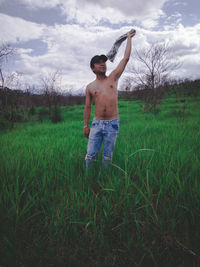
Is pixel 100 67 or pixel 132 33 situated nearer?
pixel 132 33

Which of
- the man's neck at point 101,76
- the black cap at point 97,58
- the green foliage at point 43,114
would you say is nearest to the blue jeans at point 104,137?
the man's neck at point 101,76

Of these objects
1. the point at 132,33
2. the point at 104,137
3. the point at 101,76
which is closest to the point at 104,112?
the point at 104,137

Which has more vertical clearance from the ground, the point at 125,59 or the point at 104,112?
the point at 125,59

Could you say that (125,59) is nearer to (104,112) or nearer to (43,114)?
(104,112)

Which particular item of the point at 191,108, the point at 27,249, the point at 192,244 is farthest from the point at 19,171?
the point at 191,108

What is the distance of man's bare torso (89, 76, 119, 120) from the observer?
6.26 ft

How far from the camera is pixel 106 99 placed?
191 cm

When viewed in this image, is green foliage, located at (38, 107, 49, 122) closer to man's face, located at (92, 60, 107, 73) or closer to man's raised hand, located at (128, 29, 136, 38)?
man's face, located at (92, 60, 107, 73)

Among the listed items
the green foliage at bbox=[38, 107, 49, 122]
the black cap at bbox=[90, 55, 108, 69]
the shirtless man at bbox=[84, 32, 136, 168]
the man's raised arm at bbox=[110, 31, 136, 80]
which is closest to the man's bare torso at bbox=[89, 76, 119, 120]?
the shirtless man at bbox=[84, 32, 136, 168]

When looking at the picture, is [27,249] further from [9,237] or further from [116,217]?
[116,217]

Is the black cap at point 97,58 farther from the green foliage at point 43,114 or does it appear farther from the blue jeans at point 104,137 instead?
the green foliage at point 43,114

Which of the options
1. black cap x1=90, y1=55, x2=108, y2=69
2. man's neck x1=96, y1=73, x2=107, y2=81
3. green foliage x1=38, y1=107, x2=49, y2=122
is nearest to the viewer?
black cap x1=90, y1=55, x2=108, y2=69

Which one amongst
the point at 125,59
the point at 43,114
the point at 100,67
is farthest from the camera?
the point at 43,114

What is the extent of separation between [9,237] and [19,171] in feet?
2.81
